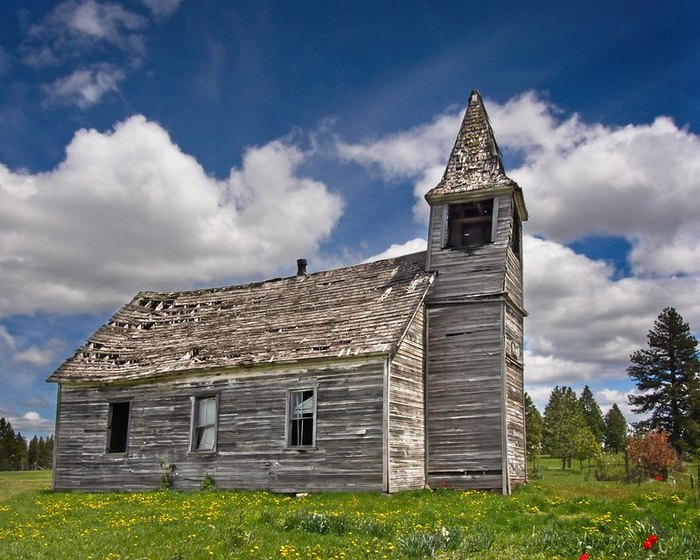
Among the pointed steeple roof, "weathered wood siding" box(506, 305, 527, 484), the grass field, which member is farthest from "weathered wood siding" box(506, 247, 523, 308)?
the grass field

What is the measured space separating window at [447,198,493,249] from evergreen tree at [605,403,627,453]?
70.9m

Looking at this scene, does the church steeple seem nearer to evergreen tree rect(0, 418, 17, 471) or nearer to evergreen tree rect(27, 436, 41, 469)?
evergreen tree rect(0, 418, 17, 471)

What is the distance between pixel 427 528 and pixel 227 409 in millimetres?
11971

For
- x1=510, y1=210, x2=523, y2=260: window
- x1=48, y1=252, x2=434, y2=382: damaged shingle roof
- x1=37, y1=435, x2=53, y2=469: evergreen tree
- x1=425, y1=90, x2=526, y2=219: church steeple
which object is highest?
x1=425, y1=90, x2=526, y2=219: church steeple

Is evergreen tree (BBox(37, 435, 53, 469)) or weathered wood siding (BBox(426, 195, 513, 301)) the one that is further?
evergreen tree (BBox(37, 435, 53, 469))

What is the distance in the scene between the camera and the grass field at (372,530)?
387 inches

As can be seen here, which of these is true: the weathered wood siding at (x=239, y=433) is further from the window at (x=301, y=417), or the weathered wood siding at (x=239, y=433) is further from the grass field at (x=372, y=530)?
the grass field at (x=372, y=530)

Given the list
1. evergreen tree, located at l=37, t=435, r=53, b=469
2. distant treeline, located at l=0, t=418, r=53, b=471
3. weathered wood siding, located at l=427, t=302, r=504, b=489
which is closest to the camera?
weathered wood siding, located at l=427, t=302, r=504, b=489

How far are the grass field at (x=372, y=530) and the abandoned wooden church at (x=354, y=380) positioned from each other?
311 centimetres

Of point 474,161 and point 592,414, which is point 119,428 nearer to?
point 474,161

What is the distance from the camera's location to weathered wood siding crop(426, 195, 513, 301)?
2248 centimetres

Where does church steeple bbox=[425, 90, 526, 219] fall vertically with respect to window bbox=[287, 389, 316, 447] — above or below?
above

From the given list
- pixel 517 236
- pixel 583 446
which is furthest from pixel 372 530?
pixel 583 446

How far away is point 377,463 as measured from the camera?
760 inches
